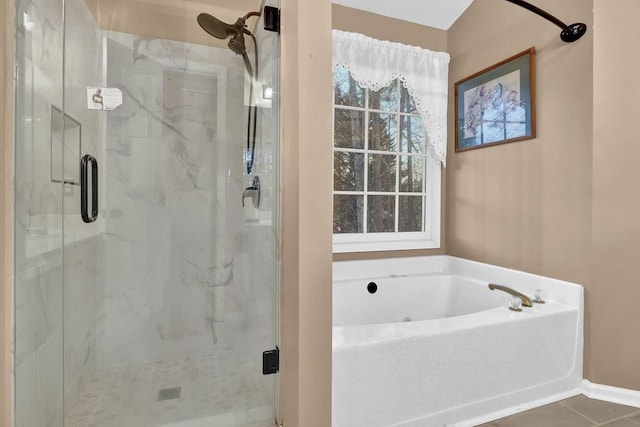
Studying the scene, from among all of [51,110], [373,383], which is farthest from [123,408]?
[51,110]

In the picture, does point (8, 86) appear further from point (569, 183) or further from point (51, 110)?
point (569, 183)

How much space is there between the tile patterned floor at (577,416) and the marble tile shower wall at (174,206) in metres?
1.43

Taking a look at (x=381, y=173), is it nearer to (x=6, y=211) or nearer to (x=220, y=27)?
(x=220, y=27)

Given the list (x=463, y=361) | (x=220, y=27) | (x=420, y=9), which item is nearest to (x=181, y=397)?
(x=463, y=361)

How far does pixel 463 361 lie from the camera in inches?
57.1

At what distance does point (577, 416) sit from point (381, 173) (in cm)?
178

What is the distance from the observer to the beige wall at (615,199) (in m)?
1.66

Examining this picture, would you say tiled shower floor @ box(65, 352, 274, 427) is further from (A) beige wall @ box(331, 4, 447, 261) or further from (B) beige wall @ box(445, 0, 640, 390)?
(B) beige wall @ box(445, 0, 640, 390)

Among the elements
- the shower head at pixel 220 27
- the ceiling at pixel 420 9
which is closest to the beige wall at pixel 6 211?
the shower head at pixel 220 27

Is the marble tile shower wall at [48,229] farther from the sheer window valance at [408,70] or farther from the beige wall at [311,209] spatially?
the sheer window valance at [408,70]

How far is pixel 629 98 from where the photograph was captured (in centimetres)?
166

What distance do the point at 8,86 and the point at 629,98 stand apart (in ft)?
8.39

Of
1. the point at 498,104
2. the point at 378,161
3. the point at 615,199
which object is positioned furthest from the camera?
the point at 378,161

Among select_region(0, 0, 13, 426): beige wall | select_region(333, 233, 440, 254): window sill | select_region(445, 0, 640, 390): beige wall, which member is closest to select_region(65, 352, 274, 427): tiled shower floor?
select_region(0, 0, 13, 426): beige wall
